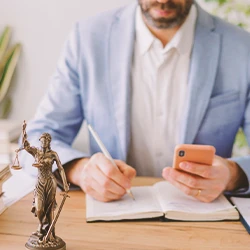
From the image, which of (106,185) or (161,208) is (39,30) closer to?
(106,185)

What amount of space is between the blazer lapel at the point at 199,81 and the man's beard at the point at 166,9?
0.10 metres

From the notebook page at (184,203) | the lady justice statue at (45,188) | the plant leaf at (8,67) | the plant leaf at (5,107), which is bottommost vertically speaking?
the plant leaf at (5,107)

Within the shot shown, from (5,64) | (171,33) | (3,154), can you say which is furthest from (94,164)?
(5,64)

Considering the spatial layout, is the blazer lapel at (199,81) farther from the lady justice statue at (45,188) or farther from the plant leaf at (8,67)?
the plant leaf at (8,67)

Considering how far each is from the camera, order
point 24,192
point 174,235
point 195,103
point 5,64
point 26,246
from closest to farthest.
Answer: point 26,246 → point 174,235 → point 24,192 → point 195,103 → point 5,64

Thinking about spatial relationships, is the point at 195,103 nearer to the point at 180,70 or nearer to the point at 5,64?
the point at 180,70

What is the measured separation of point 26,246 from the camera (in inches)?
45.5

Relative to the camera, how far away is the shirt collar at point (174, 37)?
78.6 inches

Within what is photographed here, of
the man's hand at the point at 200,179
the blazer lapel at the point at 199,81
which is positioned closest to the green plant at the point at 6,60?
the blazer lapel at the point at 199,81

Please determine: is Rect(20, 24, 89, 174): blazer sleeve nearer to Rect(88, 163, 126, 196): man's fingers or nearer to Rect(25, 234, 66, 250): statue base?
Rect(88, 163, 126, 196): man's fingers

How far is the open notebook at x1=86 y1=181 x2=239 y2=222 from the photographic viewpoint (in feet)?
4.58

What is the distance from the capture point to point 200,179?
1.51 meters

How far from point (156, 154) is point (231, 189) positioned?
0.46m

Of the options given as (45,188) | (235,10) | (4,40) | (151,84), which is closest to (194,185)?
(45,188)
